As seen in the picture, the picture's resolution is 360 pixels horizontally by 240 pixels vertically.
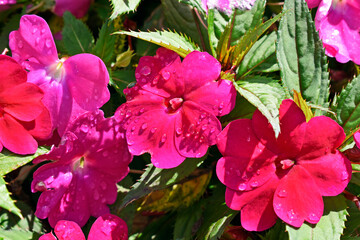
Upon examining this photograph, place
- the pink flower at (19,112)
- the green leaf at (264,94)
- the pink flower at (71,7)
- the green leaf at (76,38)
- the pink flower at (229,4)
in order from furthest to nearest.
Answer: the pink flower at (71,7) → the green leaf at (76,38) → the pink flower at (229,4) → the pink flower at (19,112) → the green leaf at (264,94)

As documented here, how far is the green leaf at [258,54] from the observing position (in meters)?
0.95

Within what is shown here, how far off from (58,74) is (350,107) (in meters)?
0.59

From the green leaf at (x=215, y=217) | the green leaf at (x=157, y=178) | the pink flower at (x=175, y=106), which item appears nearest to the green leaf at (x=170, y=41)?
the pink flower at (x=175, y=106)

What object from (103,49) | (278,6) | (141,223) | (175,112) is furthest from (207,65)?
(141,223)

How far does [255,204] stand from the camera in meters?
0.83

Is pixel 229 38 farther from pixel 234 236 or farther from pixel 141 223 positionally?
pixel 141 223

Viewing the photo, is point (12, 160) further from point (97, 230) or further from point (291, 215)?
point (291, 215)

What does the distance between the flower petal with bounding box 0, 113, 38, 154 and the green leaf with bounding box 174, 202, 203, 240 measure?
380 millimetres

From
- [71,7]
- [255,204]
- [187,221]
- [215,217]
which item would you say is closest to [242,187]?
[255,204]

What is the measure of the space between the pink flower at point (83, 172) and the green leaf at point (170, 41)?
0.19 metres

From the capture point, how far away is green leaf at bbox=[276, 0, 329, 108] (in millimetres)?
855

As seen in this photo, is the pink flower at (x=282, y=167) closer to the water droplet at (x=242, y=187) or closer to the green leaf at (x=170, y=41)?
the water droplet at (x=242, y=187)

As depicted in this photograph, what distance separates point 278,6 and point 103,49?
45 centimetres

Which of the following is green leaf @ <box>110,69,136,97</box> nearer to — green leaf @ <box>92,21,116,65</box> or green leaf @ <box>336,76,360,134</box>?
green leaf @ <box>92,21,116,65</box>
